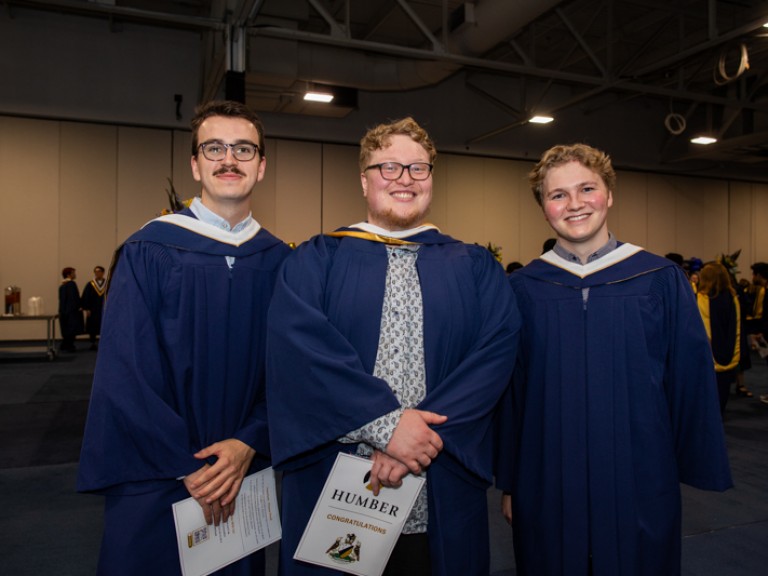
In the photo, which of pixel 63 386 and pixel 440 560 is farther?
pixel 63 386

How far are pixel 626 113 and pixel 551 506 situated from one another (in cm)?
1434

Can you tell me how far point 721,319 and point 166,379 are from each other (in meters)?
5.23

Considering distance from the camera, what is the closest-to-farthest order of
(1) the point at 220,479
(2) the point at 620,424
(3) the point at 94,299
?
(1) the point at 220,479
(2) the point at 620,424
(3) the point at 94,299

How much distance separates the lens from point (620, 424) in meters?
1.70

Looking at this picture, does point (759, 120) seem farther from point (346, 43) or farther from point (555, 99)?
point (346, 43)

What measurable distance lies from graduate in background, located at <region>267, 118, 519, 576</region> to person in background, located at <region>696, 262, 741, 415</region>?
439 centimetres

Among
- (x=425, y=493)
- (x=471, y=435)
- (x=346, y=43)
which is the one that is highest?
(x=346, y=43)

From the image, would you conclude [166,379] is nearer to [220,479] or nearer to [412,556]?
[220,479]

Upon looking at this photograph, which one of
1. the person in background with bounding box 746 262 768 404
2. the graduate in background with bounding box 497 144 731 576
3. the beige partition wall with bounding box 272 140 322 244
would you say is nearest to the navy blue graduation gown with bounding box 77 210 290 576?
the graduate in background with bounding box 497 144 731 576

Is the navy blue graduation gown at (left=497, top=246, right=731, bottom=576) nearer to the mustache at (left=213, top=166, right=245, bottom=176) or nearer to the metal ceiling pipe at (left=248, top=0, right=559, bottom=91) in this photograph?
the mustache at (left=213, top=166, right=245, bottom=176)

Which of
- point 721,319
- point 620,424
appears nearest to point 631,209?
point 721,319

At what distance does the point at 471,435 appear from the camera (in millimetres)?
1566

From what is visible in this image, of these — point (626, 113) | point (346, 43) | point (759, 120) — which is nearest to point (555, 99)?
point (626, 113)

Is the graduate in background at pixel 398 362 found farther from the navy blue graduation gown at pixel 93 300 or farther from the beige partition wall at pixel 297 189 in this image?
the beige partition wall at pixel 297 189
